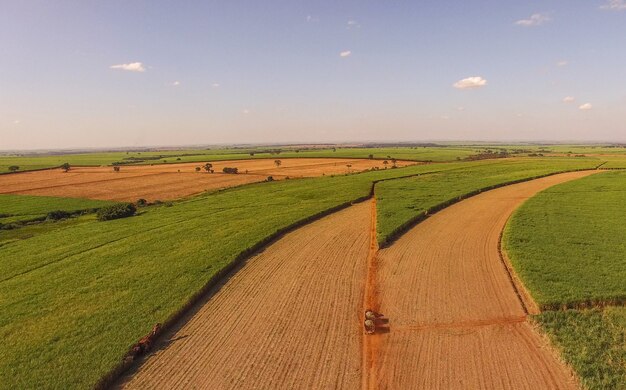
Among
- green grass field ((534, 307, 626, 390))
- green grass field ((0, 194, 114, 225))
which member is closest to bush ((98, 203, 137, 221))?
green grass field ((0, 194, 114, 225))

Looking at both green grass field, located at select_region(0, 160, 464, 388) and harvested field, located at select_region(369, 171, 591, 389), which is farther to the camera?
green grass field, located at select_region(0, 160, 464, 388)

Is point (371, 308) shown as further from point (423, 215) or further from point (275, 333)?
point (423, 215)

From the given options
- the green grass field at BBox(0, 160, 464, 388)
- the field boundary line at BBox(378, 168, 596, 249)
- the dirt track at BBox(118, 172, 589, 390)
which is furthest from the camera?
the field boundary line at BBox(378, 168, 596, 249)

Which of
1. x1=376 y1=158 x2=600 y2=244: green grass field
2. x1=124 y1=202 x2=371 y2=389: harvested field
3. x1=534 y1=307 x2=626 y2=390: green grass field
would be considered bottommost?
x1=124 y1=202 x2=371 y2=389: harvested field

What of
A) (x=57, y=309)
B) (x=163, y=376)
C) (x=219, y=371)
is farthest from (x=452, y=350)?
(x=57, y=309)

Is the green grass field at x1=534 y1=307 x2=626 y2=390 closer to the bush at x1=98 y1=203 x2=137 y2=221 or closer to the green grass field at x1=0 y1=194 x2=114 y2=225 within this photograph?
the bush at x1=98 y1=203 x2=137 y2=221

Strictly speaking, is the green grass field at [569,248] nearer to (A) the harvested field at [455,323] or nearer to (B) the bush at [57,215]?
(A) the harvested field at [455,323]

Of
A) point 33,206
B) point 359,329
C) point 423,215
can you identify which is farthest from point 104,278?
point 33,206
